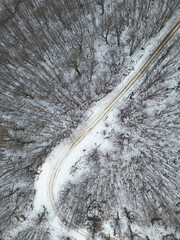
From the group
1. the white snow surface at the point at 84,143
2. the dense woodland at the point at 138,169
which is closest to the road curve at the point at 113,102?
the white snow surface at the point at 84,143

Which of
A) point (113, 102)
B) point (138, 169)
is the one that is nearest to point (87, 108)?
point (113, 102)

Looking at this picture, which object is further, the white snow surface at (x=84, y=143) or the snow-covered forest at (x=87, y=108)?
the white snow surface at (x=84, y=143)

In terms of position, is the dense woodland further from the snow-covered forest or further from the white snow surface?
the white snow surface

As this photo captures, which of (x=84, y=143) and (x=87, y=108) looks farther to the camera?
(x=87, y=108)

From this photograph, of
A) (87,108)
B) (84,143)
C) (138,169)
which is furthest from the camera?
(87,108)

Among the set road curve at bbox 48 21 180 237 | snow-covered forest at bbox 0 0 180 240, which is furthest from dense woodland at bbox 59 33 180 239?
road curve at bbox 48 21 180 237

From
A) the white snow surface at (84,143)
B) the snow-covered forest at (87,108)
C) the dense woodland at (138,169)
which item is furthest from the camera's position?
the white snow surface at (84,143)

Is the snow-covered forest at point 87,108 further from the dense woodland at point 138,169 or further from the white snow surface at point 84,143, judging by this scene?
the white snow surface at point 84,143

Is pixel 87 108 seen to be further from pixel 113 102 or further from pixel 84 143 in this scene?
pixel 84 143

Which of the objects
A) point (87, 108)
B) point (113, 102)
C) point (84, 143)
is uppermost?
point (87, 108)
